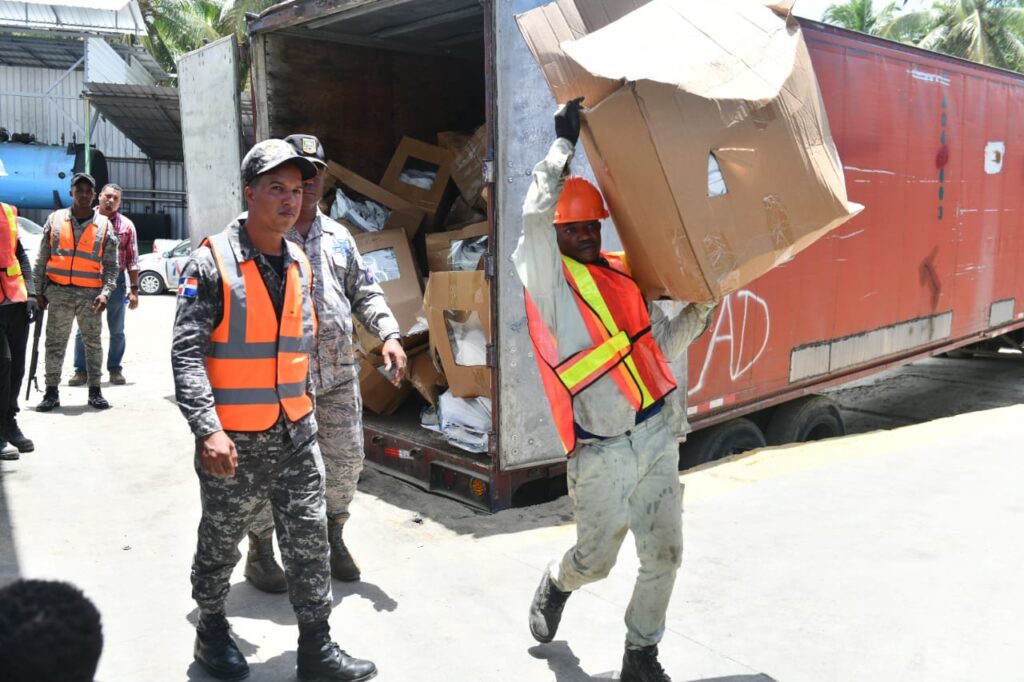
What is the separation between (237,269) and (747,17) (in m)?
1.77

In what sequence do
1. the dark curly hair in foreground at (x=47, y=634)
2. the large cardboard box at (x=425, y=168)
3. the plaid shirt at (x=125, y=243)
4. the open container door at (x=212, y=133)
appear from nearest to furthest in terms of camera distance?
1. the dark curly hair in foreground at (x=47, y=634)
2. the open container door at (x=212, y=133)
3. the large cardboard box at (x=425, y=168)
4. the plaid shirt at (x=125, y=243)

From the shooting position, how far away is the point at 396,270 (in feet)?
19.3

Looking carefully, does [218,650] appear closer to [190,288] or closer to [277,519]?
[277,519]

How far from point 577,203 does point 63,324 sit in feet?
17.6

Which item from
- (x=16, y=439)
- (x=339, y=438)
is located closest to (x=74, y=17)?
(x=16, y=439)

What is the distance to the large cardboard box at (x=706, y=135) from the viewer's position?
8.82 ft

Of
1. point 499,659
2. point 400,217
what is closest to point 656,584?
point 499,659

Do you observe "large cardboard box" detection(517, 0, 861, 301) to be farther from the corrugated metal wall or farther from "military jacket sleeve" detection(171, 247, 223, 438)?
the corrugated metal wall

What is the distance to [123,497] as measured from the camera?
4.94 m

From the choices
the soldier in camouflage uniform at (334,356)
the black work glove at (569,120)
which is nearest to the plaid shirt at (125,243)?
the soldier in camouflage uniform at (334,356)

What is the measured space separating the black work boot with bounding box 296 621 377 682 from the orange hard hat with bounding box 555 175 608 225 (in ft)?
5.06

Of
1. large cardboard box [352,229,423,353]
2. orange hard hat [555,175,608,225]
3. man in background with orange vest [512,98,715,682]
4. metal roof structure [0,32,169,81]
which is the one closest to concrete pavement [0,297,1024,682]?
man in background with orange vest [512,98,715,682]

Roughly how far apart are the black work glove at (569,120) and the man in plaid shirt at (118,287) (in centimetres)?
563

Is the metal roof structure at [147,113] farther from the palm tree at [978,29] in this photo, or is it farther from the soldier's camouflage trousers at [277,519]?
the palm tree at [978,29]
